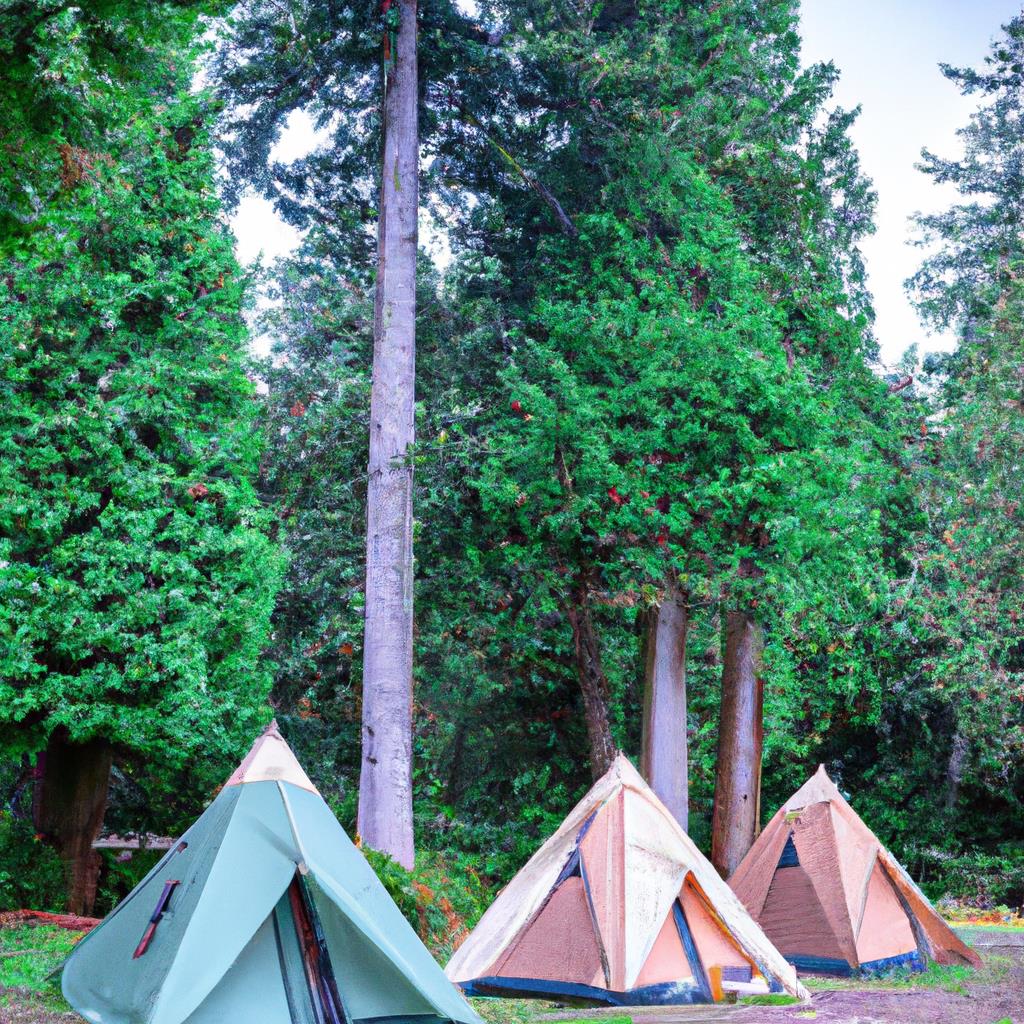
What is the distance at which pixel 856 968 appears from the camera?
9859 millimetres

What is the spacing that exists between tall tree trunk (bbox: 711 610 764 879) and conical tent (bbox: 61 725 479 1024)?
8613mm

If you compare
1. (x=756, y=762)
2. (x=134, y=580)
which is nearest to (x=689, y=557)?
(x=756, y=762)

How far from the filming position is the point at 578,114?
14.5 m

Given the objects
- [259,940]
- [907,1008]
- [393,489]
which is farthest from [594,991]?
[393,489]

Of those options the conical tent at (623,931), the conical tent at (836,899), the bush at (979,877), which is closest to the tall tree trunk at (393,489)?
the conical tent at (623,931)

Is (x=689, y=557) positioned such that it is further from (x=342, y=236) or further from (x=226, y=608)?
(x=342, y=236)

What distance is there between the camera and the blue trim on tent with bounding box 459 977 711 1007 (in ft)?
26.8

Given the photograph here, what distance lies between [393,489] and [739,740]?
619 cm

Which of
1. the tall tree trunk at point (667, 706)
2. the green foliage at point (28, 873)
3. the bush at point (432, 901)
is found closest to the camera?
the bush at point (432, 901)

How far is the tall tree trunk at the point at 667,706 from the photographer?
45.9ft

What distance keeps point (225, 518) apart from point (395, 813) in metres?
3.60

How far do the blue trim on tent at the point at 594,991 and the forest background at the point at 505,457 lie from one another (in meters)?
1.31

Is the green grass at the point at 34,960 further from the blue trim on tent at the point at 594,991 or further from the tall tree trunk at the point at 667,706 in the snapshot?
the tall tree trunk at the point at 667,706

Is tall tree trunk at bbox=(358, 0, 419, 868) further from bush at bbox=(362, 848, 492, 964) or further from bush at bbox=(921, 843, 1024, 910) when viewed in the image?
bush at bbox=(921, 843, 1024, 910)
